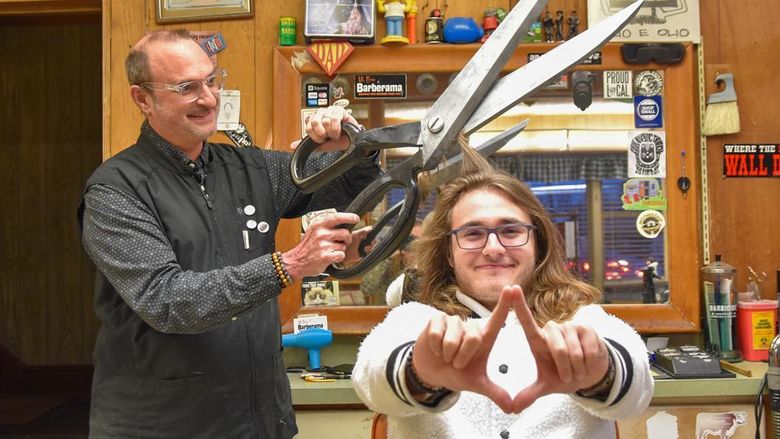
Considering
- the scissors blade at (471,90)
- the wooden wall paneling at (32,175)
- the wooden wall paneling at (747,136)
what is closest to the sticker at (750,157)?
the wooden wall paneling at (747,136)

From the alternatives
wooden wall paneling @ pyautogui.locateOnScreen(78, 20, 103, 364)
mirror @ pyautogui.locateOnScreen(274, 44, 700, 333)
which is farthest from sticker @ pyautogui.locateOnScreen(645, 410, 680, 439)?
wooden wall paneling @ pyautogui.locateOnScreen(78, 20, 103, 364)

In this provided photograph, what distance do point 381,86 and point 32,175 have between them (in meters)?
3.65

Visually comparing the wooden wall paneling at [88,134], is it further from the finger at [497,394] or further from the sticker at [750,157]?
the finger at [497,394]

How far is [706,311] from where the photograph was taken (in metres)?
2.92

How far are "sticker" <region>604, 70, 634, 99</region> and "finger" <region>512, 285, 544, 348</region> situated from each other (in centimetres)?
219

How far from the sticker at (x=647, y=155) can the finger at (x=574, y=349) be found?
211cm

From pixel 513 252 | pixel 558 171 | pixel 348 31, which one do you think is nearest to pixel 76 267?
pixel 348 31

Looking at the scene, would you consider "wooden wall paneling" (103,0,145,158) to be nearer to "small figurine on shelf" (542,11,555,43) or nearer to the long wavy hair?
"small figurine on shelf" (542,11,555,43)

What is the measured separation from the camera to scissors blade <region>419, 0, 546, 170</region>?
1412 millimetres

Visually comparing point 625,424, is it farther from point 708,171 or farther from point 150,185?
point 150,185

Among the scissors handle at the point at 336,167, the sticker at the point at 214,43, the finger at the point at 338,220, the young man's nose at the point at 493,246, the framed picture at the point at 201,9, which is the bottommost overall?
the young man's nose at the point at 493,246

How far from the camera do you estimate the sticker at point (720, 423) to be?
2613 mm

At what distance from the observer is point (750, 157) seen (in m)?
2.99

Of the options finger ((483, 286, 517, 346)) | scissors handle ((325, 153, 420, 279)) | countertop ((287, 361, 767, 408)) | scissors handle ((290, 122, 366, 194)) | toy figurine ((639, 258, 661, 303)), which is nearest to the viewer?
finger ((483, 286, 517, 346))
